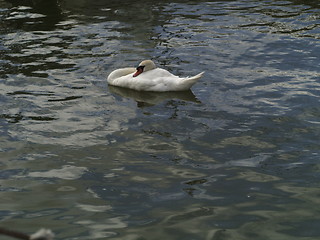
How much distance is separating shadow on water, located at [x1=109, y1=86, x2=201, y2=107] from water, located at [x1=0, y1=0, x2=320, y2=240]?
4 cm

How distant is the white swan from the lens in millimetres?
9977

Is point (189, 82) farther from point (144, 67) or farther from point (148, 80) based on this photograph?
point (144, 67)

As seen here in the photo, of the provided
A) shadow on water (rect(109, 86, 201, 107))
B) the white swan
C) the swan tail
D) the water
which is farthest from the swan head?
the swan tail

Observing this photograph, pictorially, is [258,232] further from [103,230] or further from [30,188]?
[30,188]

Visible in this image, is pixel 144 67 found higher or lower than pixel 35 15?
lower

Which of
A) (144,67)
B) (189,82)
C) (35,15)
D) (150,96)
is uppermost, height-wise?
(35,15)

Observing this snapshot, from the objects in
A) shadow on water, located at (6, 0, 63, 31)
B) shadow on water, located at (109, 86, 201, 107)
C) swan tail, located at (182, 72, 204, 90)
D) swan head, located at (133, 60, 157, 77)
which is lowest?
shadow on water, located at (109, 86, 201, 107)

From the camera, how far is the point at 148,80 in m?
10.2

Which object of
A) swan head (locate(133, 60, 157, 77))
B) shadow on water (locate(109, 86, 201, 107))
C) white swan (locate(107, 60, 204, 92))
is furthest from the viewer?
swan head (locate(133, 60, 157, 77))

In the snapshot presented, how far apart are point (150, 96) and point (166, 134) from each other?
2394mm

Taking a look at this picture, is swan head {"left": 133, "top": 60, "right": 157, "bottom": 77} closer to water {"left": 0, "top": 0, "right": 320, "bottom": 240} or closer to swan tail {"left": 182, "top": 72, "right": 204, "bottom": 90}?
water {"left": 0, "top": 0, "right": 320, "bottom": 240}

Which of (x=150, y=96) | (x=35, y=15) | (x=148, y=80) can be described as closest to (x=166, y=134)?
(x=150, y=96)

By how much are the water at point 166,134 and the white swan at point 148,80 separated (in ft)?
0.59

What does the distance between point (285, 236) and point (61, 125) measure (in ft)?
14.8
